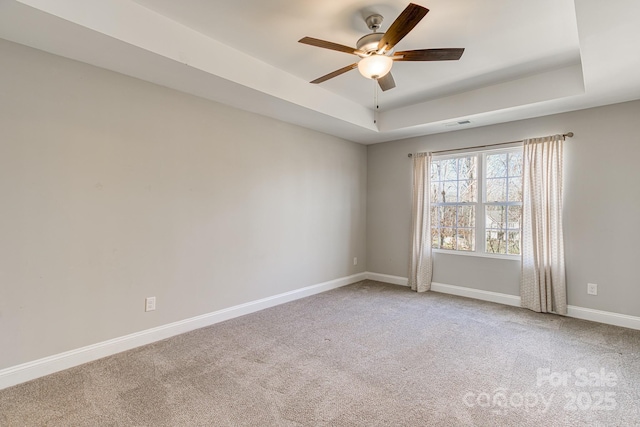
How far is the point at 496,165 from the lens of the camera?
4.38 m

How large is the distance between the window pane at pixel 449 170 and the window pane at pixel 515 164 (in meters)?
0.73

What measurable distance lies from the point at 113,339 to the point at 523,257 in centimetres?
459

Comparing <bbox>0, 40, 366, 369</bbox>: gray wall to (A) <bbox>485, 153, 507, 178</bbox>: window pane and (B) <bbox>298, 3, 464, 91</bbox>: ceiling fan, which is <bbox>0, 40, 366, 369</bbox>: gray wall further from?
(A) <bbox>485, 153, 507, 178</bbox>: window pane

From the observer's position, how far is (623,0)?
177 cm

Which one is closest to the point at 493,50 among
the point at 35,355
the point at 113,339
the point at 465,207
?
the point at 465,207

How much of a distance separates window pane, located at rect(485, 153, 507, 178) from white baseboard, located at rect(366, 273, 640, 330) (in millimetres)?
1630

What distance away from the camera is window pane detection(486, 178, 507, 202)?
430cm

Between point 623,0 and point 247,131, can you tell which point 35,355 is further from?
point 623,0

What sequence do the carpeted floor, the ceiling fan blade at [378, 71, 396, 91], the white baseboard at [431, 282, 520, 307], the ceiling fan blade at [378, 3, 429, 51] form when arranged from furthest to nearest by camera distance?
the white baseboard at [431, 282, 520, 307]
the ceiling fan blade at [378, 71, 396, 91]
the carpeted floor
the ceiling fan blade at [378, 3, 429, 51]

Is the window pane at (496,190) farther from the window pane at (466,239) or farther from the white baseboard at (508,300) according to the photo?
the white baseboard at (508,300)

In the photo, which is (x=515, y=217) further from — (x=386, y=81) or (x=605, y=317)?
(x=386, y=81)

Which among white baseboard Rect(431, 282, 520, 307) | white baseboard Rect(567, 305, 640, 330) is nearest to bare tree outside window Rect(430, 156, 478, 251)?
white baseboard Rect(431, 282, 520, 307)

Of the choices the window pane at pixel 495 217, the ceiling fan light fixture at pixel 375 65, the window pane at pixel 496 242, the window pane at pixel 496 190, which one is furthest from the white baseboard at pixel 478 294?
the ceiling fan light fixture at pixel 375 65

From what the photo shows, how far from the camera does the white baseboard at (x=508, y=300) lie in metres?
3.40
